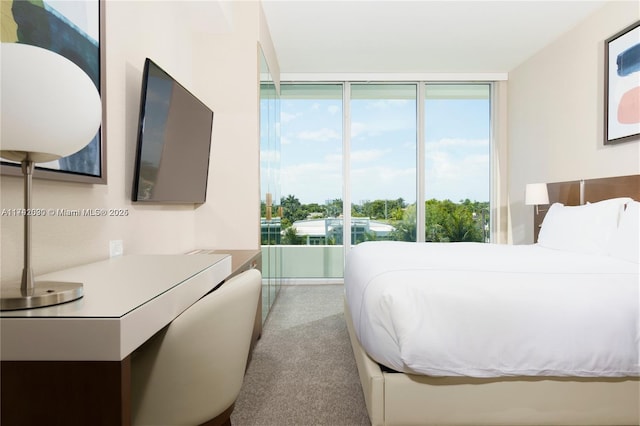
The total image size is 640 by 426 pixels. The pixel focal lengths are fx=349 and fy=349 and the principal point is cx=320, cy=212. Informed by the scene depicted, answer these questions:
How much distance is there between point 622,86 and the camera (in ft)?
9.59

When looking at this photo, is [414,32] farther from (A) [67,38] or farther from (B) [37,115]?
(B) [37,115]

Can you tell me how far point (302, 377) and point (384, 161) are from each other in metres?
3.57

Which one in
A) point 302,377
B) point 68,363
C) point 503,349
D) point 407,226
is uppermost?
point 407,226

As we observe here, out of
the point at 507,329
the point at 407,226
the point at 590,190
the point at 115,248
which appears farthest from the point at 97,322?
the point at 407,226

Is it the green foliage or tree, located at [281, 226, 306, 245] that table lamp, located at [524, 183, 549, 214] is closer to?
the green foliage

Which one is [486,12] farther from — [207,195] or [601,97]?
[207,195]

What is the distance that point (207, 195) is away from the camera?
3070mm

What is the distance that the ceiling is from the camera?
3.29 meters

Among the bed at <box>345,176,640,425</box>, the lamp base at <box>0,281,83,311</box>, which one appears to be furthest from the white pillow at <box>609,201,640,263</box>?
the lamp base at <box>0,281,83,311</box>

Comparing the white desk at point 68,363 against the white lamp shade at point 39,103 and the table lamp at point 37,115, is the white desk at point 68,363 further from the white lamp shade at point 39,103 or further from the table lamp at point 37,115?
the white lamp shade at point 39,103

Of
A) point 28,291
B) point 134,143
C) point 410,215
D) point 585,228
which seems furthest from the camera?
point 410,215

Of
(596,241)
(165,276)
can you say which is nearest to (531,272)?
(596,241)

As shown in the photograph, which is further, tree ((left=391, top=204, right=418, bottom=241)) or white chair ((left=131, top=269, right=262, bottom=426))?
tree ((left=391, top=204, right=418, bottom=241))

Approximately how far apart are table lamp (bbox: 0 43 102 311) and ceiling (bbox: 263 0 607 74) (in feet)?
9.40
